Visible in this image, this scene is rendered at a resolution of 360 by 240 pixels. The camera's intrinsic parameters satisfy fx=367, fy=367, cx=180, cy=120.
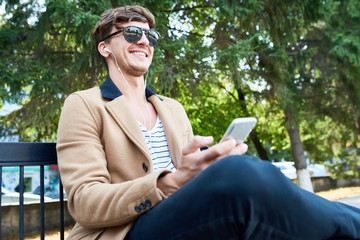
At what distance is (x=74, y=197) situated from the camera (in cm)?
160

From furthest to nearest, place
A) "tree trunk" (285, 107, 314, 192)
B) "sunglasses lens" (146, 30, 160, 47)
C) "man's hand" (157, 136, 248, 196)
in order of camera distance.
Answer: "tree trunk" (285, 107, 314, 192)
"sunglasses lens" (146, 30, 160, 47)
"man's hand" (157, 136, 248, 196)

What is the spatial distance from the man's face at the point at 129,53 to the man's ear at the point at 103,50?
0.11 feet

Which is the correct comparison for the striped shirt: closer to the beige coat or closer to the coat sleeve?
the beige coat

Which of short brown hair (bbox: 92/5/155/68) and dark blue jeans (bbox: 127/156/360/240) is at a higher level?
short brown hair (bbox: 92/5/155/68)

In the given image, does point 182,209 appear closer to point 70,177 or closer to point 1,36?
point 70,177

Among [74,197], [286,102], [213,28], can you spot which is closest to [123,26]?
[74,197]

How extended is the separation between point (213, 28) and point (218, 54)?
2255 millimetres

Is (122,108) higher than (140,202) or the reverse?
higher

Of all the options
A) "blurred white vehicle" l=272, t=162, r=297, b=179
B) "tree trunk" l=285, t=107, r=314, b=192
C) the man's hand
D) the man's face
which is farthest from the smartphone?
"tree trunk" l=285, t=107, r=314, b=192

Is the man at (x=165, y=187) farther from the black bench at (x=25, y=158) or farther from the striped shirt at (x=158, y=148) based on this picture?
the black bench at (x=25, y=158)

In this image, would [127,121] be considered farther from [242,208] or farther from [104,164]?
[242,208]

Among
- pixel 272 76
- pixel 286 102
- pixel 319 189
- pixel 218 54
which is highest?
pixel 218 54

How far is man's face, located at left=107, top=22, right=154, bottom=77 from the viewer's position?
2334 millimetres

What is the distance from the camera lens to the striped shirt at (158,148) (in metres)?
2.13
